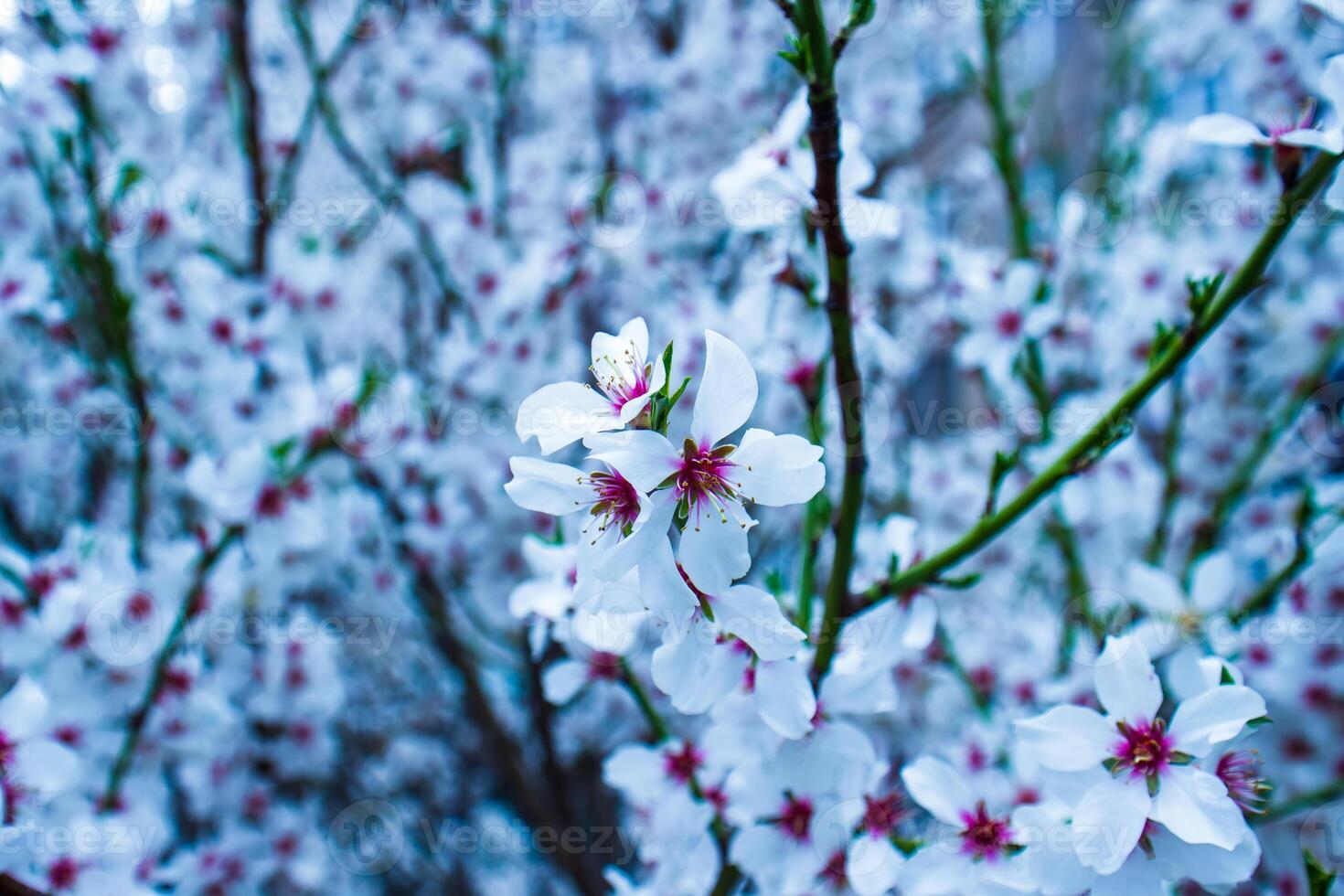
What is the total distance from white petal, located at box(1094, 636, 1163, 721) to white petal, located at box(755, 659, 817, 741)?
32 centimetres

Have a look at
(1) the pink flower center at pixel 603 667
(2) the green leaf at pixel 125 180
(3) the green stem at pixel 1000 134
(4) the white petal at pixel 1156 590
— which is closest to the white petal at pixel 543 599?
(1) the pink flower center at pixel 603 667

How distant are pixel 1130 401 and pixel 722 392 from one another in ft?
1.84

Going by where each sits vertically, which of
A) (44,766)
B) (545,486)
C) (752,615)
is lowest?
(44,766)

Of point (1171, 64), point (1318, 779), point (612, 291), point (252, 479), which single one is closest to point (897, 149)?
point (1171, 64)

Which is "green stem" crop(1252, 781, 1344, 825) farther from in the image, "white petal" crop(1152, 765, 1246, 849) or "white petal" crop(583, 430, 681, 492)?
"white petal" crop(583, 430, 681, 492)

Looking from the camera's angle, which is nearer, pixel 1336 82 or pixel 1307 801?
pixel 1336 82

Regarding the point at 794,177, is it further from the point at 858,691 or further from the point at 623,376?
the point at 858,691

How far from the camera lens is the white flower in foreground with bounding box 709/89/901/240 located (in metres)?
1.12

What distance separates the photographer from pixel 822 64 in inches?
34.5

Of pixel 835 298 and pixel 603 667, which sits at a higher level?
A: pixel 835 298

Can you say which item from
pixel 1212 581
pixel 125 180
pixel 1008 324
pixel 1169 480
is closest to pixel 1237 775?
pixel 1212 581

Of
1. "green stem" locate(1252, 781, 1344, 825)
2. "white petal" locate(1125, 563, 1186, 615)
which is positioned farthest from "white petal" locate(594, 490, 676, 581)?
"green stem" locate(1252, 781, 1344, 825)

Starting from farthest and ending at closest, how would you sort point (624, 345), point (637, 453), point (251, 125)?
point (251, 125)
point (624, 345)
point (637, 453)

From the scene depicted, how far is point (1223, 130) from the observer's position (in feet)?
3.60
